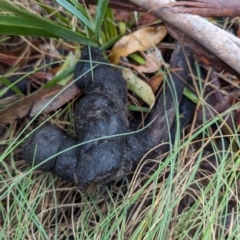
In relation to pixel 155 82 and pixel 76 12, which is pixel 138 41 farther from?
pixel 76 12

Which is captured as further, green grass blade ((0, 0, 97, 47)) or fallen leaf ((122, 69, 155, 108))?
fallen leaf ((122, 69, 155, 108))

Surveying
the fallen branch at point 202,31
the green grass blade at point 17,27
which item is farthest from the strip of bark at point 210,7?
the green grass blade at point 17,27

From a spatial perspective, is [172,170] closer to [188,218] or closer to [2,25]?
[188,218]

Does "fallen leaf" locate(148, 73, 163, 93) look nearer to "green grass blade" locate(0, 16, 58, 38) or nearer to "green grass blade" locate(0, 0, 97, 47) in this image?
"green grass blade" locate(0, 0, 97, 47)

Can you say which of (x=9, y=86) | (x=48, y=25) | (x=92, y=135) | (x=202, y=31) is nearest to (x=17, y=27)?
(x=48, y=25)

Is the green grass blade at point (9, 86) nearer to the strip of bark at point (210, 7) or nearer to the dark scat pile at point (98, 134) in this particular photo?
the dark scat pile at point (98, 134)

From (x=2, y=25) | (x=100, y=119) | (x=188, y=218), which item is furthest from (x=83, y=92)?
(x=188, y=218)

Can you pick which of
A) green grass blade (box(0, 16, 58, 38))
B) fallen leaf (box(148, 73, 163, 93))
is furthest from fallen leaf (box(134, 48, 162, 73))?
green grass blade (box(0, 16, 58, 38))
